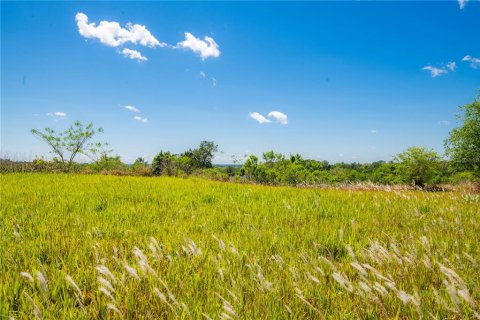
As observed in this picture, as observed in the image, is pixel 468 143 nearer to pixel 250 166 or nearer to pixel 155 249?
pixel 250 166

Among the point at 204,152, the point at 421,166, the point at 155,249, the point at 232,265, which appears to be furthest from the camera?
A: the point at 204,152

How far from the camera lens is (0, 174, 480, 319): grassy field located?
1.82 metres

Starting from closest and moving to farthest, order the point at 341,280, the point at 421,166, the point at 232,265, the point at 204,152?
the point at 341,280 → the point at 232,265 → the point at 421,166 → the point at 204,152

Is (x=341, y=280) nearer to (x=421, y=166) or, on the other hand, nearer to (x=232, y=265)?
(x=232, y=265)

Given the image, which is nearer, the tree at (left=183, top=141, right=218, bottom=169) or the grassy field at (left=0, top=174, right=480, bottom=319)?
the grassy field at (left=0, top=174, right=480, bottom=319)

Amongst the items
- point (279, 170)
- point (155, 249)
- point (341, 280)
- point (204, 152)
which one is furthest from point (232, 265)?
point (204, 152)

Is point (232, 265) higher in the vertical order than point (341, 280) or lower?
lower

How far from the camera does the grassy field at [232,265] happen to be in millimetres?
1816

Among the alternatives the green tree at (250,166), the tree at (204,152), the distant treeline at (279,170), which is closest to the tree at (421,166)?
the distant treeline at (279,170)

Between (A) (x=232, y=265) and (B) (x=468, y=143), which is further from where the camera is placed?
(B) (x=468, y=143)

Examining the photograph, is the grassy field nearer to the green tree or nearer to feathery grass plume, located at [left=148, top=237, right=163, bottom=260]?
feathery grass plume, located at [left=148, top=237, right=163, bottom=260]

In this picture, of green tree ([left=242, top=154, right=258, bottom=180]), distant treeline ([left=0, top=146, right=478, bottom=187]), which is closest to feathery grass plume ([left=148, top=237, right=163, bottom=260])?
distant treeline ([left=0, top=146, right=478, bottom=187])

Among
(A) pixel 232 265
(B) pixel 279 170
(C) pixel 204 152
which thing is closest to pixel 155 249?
(A) pixel 232 265

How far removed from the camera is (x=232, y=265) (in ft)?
8.40
